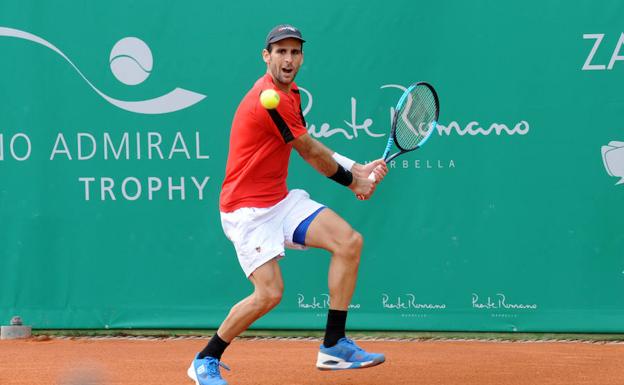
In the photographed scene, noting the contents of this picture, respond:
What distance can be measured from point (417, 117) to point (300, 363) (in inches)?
54.3

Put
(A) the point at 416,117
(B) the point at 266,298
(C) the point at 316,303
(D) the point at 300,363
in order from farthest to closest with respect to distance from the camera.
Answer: (C) the point at 316,303 < (D) the point at 300,363 < (A) the point at 416,117 < (B) the point at 266,298

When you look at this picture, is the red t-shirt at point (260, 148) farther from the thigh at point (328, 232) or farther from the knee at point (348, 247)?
the knee at point (348, 247)

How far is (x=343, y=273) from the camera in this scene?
174 inches

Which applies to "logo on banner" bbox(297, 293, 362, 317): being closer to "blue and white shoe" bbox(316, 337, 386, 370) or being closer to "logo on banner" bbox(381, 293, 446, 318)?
"logo on banner" bbox(381, 293, 446, 318)

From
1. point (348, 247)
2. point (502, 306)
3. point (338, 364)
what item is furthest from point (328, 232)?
point (502, 306)

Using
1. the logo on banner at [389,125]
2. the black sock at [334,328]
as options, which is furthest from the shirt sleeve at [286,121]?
the logo on banner at [389,125]

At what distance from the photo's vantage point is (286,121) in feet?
14.1

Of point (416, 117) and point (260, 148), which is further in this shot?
point (416, 117)

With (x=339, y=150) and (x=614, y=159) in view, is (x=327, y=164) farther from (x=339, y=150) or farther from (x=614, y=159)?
(x=614, y=159)

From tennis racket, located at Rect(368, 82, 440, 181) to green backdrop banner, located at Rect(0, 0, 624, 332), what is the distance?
30.5 inches

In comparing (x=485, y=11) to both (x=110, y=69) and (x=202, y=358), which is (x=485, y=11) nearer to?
(x=110, y=69)

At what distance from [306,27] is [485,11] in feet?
3.34

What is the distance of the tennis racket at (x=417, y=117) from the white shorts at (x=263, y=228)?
627 mm

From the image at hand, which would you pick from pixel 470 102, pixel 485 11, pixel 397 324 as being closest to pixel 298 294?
pixel 397 324
